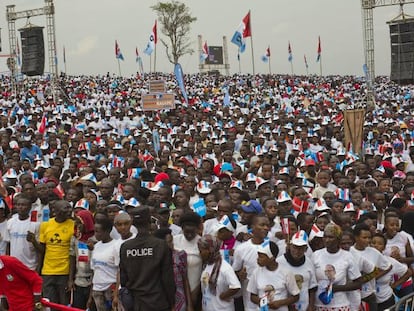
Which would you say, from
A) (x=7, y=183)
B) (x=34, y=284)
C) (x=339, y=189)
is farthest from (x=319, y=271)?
(x=7, y=183)

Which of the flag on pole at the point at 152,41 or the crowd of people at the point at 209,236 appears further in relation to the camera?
the flag on pole at the point at 152,41

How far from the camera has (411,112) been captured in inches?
998

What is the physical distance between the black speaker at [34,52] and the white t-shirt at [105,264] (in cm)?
2350

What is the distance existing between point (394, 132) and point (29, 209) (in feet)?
39.1

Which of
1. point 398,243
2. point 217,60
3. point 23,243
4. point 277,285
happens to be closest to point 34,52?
point 23,243

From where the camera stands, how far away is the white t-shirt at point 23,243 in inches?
273

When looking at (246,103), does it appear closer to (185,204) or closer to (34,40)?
(34,40)

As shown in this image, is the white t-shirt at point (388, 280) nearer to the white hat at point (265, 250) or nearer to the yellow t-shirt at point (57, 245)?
the white hat at point (265, 250)

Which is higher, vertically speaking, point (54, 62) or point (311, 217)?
point (54, 62)

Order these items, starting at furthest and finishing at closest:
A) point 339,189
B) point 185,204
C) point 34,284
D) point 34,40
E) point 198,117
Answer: point 34,40 < point 198,117 < point 339,189 < point 185,204 < point 34,284

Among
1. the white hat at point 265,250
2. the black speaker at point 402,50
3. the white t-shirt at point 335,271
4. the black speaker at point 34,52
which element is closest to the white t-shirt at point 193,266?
the white hat at point 265,250

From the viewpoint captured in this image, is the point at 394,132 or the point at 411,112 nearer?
the point at 394,132

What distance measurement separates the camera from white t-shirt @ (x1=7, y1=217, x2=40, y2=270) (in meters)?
6.95

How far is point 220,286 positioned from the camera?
5.31m
